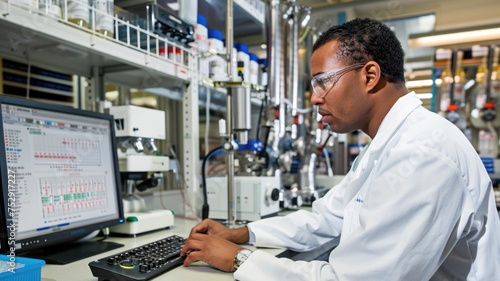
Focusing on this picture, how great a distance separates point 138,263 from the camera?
0.83 m

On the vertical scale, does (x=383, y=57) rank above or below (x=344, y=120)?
above

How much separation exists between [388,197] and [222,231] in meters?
0.60

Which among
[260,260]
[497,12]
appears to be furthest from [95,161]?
[497,12]

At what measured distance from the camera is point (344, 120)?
96 cm

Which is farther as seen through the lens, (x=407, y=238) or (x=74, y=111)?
(x=74, y=111)

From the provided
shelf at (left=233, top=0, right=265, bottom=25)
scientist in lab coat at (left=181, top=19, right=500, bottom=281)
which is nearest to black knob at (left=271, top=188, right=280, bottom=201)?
scientist in lab coat at (left=181, top=19, right=500, bottom=281)

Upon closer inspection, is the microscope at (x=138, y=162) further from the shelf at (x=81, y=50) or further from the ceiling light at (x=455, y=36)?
the ceiling light at (x=455, y=36)

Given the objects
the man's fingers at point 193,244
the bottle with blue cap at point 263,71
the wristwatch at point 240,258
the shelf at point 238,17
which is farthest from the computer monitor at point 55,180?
the bottle with blue cap at point 263,71

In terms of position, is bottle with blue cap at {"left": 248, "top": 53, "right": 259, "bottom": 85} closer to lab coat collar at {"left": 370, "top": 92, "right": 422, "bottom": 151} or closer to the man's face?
the man's face

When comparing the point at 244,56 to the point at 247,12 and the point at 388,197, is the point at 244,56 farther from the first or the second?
the point at 388,197

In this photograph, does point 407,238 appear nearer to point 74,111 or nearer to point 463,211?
point 463,211

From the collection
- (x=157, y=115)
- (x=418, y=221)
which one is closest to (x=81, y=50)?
(x=157, y=115)

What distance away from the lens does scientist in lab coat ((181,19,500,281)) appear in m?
0.64

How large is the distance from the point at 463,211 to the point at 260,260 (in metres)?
0.42
